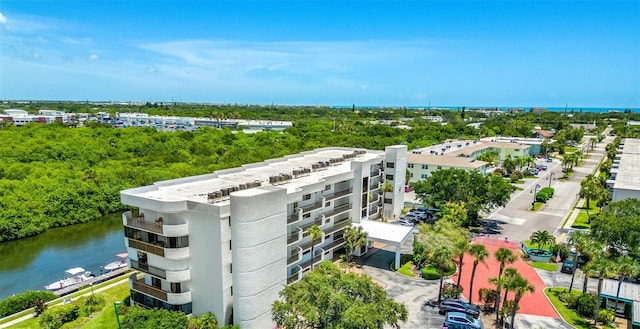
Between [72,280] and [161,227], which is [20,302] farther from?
[161,227]

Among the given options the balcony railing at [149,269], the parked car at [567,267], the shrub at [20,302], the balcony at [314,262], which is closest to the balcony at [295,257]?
the balcony at [314,262]

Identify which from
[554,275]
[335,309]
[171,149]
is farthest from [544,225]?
[171,149]

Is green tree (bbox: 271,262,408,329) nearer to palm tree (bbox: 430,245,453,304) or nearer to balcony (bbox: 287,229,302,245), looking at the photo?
palm tree (bbox: 430,245,453,304)

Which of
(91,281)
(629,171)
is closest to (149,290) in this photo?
(91,281)

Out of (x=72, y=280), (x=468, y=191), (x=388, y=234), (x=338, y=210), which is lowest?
(x=72, y=280)

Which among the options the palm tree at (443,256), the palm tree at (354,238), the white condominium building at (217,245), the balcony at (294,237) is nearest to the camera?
the white condominium building at (217,245)

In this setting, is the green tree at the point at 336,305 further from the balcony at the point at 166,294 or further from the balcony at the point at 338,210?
the balcony at the point at 338,210
